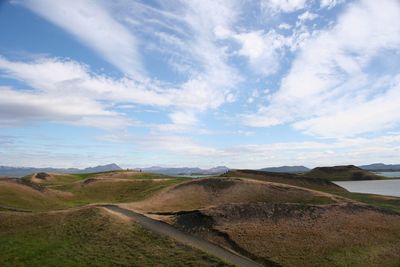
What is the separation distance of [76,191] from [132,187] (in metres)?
10.9

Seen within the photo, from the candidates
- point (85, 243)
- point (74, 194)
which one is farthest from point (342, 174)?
point (85, 243)

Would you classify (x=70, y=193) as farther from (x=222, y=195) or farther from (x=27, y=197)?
(x=222, y=195)

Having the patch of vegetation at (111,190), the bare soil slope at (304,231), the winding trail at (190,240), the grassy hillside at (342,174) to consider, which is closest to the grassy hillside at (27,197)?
the patch of vegetation at (111,190)

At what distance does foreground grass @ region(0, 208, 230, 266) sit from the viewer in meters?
30.4

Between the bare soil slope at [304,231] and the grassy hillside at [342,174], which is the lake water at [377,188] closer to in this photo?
the grassy hillside at [342,174]

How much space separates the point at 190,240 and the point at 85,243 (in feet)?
31.3

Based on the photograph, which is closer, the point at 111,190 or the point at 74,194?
the point at 74,194

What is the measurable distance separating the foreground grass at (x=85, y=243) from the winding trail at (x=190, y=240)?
1.17 metres

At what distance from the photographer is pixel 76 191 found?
7444 centimetres

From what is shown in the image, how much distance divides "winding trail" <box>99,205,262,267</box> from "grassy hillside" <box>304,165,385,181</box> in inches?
4232

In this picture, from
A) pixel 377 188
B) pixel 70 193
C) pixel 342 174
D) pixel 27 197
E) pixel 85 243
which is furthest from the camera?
pixel 342 174

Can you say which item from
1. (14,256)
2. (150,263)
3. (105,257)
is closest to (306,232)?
(150,263)

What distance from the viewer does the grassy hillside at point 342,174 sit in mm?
141625

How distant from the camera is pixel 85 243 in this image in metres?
34.4
